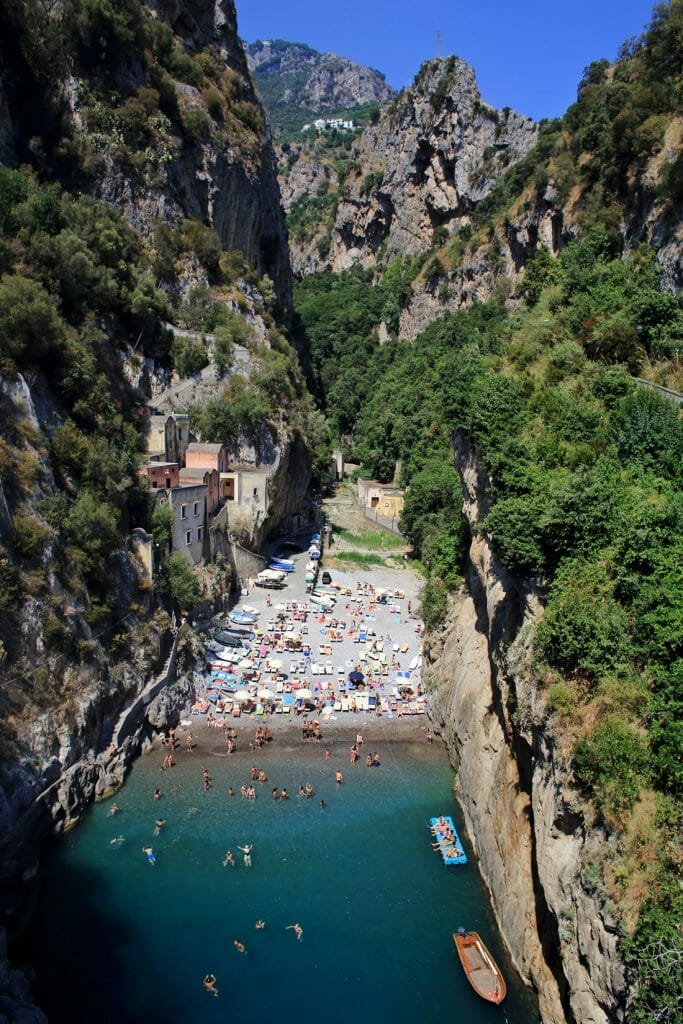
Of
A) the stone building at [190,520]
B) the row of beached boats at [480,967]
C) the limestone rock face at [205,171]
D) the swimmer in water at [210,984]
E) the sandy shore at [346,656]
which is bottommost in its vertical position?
the swimmer in water at [210,984]

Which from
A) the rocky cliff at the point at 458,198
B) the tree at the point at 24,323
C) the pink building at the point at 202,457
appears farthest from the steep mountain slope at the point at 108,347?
the rocky cliff at the point at 458,198

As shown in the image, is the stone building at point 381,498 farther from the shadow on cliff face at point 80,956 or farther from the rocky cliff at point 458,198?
the shadow on cliff face at point 80,956

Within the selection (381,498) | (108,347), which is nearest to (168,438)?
(108,347)

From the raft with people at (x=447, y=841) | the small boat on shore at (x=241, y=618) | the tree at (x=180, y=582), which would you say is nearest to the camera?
the raft with people at (x=447, y=841)

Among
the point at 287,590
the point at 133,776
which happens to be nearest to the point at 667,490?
the point at 133,776

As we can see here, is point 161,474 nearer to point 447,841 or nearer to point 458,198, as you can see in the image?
point 447,841

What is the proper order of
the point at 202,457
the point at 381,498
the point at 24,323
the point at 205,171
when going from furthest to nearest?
the point at 381,498 < the point at 205,171 < the point at 202,457 < the point at 24,323
